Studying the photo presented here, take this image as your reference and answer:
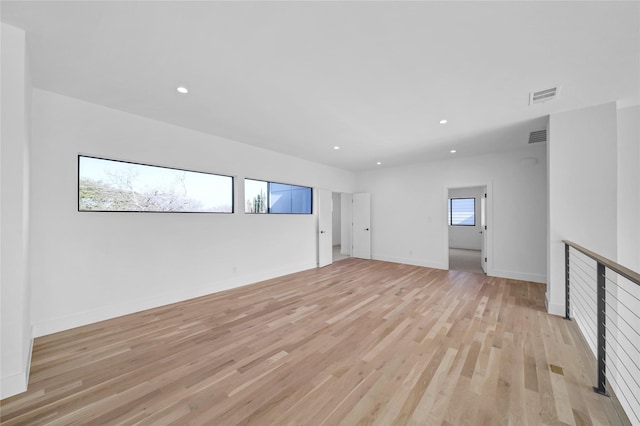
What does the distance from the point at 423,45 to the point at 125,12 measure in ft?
Answer: 7.34

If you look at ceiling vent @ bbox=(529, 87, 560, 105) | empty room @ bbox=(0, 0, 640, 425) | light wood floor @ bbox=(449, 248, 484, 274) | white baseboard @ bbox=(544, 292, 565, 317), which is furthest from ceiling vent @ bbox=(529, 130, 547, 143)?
light wood floor @ bbox=(449, 248, 484, 274)

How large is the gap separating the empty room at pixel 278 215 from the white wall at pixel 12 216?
0.04ft

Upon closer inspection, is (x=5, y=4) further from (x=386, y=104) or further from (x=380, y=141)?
(x=380, y=141)

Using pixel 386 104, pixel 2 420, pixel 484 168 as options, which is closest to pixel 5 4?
pixel 2 420

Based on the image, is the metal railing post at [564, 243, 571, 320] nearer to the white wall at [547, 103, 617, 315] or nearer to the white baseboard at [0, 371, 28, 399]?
the white wall at [547, 103, 617, 315]

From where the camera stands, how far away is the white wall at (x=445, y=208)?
5.04m

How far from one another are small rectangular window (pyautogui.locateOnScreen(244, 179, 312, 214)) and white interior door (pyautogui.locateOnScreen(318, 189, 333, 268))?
0.33 m

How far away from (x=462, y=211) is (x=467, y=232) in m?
0.84

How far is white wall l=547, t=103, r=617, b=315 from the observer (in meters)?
3.10

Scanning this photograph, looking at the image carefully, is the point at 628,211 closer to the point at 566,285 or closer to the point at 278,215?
the point at 566,285

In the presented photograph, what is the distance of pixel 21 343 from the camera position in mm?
1863

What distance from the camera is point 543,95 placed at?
9.30 feet

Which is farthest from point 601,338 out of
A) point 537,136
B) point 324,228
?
point 324,228

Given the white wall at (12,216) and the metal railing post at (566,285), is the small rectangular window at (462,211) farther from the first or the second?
the white wall at (12,216)
